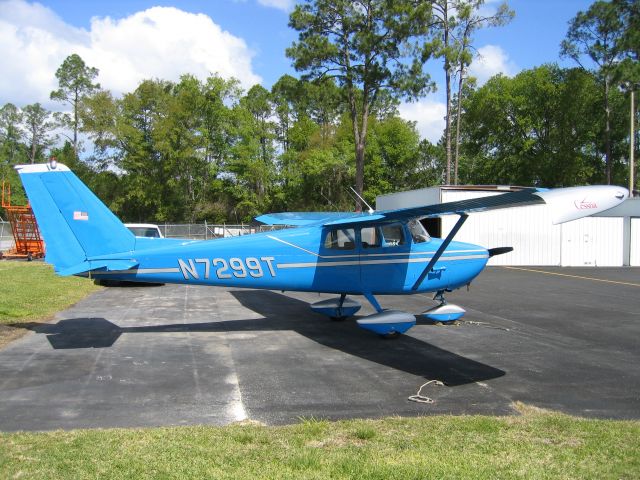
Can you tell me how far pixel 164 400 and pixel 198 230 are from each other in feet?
109

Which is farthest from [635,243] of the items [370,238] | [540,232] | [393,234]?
[370,238]

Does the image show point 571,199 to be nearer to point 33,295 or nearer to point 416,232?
point 416,232

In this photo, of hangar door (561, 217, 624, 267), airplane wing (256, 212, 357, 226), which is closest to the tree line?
hangar door (561, 217, 624, 267)

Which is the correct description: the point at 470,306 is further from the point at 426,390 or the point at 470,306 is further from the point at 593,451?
the point at 593,451

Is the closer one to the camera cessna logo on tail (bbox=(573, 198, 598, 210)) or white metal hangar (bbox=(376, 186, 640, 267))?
cessna logo on tail (bbox=(573, 198, 598, 210))

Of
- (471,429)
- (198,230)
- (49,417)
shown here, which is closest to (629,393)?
(471,429)

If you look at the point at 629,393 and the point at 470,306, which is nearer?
the point at 629,393

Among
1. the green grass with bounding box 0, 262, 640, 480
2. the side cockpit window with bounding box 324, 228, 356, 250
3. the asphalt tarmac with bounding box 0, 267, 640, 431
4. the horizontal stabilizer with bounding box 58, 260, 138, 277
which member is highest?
the side cockpit window with bounding box 324, 228, 356, 250

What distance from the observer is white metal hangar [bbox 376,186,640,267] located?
26.6 meters

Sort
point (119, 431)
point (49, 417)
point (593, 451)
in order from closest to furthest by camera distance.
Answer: point (593, 451) → point (119, 431) → point (49, 417)

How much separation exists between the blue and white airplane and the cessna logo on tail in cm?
88

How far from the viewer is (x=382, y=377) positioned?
6.77m

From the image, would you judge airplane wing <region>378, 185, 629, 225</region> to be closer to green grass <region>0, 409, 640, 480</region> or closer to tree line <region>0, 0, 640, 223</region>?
green grass <region>0, 409, 640, 480</region>

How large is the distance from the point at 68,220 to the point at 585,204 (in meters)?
7.70
